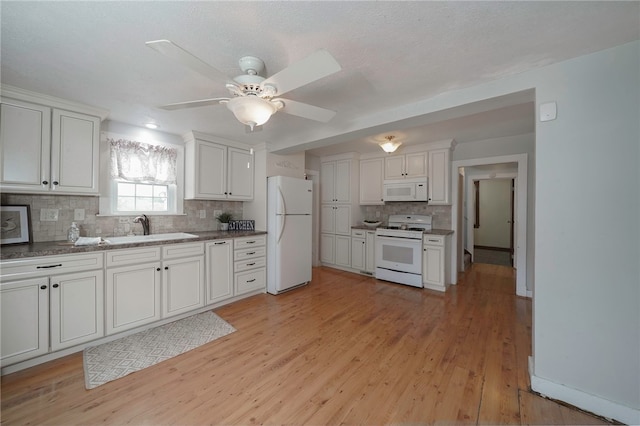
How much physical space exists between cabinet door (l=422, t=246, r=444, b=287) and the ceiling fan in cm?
283

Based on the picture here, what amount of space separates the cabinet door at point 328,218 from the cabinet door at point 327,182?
15 cm

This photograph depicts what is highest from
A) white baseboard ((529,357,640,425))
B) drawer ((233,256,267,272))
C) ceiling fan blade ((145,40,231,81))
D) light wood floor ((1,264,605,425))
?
ceiling fan blade ((145,40,231,81))

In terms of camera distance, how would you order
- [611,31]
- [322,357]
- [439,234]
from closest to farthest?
[611,31] → [322,357] → [439,234]

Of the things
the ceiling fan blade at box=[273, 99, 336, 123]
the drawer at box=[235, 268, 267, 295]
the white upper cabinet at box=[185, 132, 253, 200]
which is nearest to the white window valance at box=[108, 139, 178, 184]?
the white upper cabinet at box=[185, 132, 253, 200]

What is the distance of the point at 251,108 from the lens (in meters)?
1.53

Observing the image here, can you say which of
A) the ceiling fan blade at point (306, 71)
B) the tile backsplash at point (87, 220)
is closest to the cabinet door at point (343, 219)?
the tile backsplash at point (87, 220)

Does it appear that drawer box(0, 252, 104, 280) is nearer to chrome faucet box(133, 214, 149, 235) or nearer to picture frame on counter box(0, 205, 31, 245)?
picture frame on counter box(0, 205, 31, 245)

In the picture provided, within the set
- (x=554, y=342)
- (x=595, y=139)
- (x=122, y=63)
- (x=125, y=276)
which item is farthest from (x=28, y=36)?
(x=554, y=342)

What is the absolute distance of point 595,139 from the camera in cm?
151

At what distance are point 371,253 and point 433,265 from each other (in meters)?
1.12

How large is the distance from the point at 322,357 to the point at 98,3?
105 inches

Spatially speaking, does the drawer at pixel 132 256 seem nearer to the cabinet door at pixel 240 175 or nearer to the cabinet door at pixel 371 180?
the cabinet door at pixel 240 175

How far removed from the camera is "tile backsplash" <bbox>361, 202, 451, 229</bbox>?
4.20m

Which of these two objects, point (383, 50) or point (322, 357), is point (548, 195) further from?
point (322, 357)
